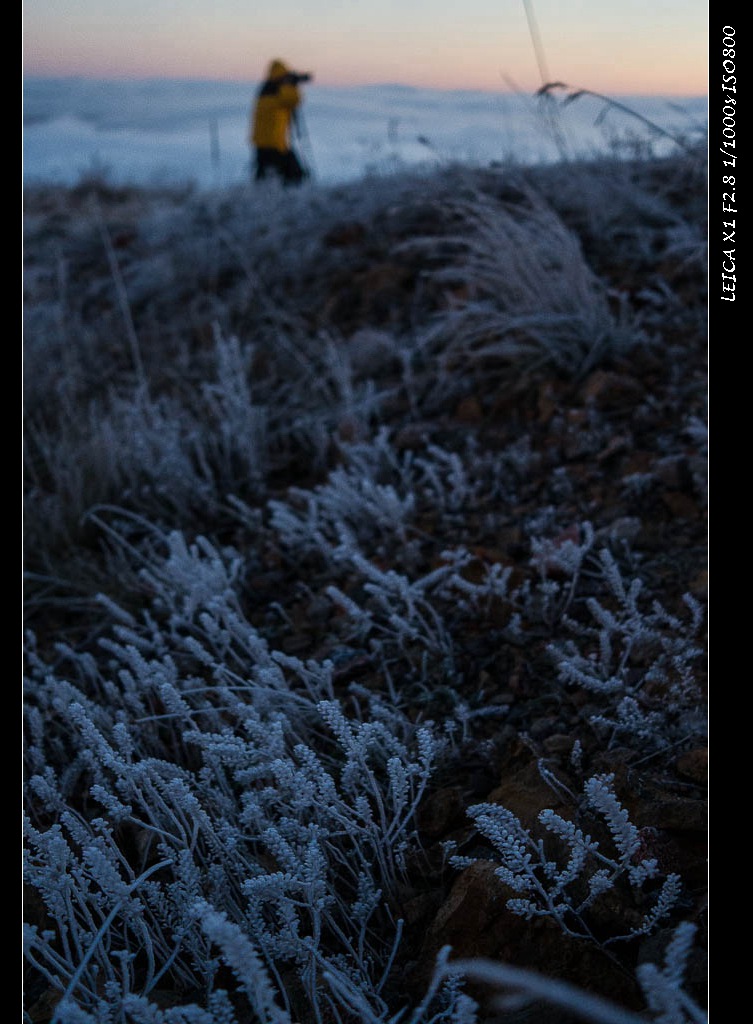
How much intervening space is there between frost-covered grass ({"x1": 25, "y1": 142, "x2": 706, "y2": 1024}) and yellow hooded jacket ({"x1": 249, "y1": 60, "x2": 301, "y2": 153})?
690 cm

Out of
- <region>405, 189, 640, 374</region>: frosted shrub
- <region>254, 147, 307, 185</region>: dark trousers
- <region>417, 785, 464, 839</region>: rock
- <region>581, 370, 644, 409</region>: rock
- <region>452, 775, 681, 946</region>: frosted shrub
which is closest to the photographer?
<region>452, 775, 681, 946</region>: frosted shrub

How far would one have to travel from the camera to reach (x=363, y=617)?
2.07 meters

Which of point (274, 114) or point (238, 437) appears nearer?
point (238, 437)

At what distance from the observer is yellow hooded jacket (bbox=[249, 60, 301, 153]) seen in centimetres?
1082

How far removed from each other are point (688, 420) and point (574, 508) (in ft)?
1.61

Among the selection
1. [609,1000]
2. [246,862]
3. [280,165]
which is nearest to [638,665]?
[609,1000]

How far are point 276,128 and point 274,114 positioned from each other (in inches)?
6.3

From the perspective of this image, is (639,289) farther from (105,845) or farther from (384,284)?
Result: (105,845)

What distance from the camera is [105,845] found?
1358 millimetres

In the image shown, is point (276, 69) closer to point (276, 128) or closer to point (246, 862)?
point (276, 128)

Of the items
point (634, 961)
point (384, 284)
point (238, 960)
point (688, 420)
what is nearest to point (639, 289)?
point (688, 420)

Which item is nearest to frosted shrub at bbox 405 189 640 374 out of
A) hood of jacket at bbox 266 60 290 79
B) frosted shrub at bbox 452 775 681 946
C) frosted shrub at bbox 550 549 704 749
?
frosted shrub at bbox 550 549 704 749

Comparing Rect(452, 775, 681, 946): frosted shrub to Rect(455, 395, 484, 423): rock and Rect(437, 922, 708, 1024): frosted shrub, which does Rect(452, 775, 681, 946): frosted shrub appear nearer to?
Rect(437, 922, 708, 1024): frosted shrub

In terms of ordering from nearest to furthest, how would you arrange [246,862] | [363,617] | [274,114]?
[246,862]
[363,617]
[274,114]
